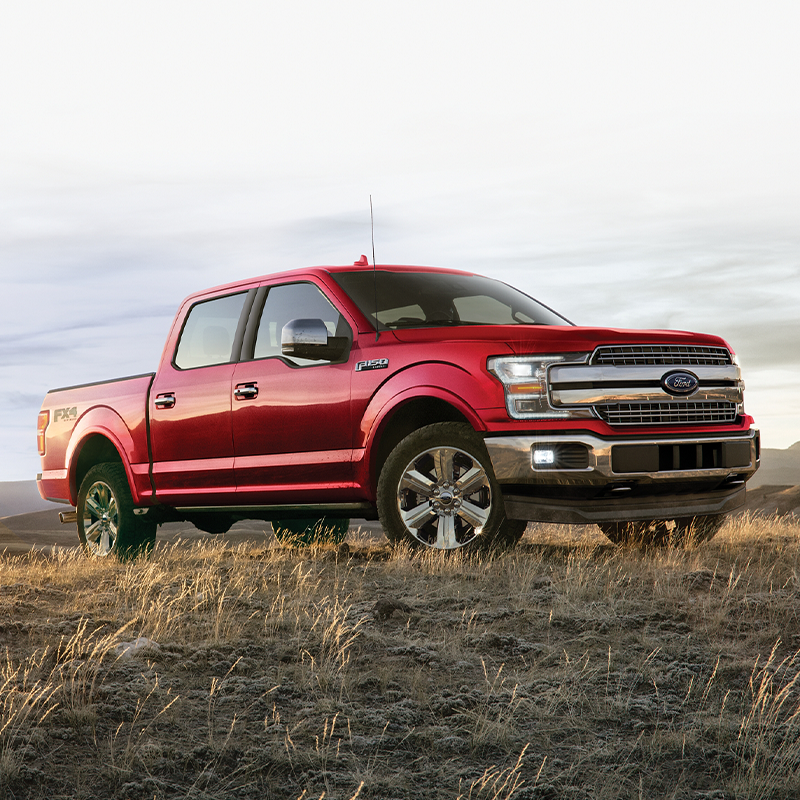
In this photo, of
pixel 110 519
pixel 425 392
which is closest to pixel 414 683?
pixel 425 392

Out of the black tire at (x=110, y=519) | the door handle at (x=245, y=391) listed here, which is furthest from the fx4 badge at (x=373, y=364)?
the black tire at (x=110, y=519)

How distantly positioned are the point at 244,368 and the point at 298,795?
197 inches

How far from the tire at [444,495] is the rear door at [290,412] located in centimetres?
52

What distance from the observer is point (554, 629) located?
208 inches

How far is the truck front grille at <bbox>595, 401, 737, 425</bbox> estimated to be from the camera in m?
6.67

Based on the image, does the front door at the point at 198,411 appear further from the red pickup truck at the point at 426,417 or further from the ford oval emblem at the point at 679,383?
the ford oval emblem at the point at 679,383

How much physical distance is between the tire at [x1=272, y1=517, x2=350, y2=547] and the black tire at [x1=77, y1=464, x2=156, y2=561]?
4.49 feet

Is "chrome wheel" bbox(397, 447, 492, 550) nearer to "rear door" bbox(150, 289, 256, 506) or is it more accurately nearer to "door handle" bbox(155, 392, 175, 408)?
"rear door" bbox(150, 289, 256, 506)

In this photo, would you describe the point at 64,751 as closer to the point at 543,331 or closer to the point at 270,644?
the point at 270,644

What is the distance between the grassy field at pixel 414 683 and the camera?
359 cm

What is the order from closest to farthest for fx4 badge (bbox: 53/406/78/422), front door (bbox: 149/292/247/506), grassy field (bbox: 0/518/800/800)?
grassy field (bbox: 0/518/800/800)
front door (bbox: 149/292/247/506)
fx4 badge (bbox: 53/406/78/422)

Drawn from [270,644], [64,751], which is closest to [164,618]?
[270,644]

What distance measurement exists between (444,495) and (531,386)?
968 millimetres

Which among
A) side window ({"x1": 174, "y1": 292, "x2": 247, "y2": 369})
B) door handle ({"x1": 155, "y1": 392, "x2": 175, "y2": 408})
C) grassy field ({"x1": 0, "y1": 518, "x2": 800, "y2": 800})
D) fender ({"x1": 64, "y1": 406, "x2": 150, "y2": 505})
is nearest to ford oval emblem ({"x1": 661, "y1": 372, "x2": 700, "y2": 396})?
grassy field ({"x1": 0, "y1": 518, "x2": 800, "y2": 800})
